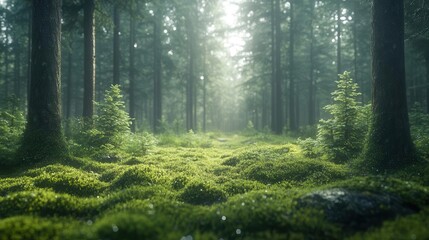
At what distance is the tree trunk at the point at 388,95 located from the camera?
8789 mm

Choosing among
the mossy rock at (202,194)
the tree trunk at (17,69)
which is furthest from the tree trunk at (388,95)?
the tree trunk at (17,69)

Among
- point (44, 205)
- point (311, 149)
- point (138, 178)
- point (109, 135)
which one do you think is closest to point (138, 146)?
point (109, 135)

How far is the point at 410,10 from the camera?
A: 1603 cm

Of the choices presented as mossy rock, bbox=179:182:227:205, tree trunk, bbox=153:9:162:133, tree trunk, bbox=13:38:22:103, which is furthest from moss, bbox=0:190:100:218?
tree trunk, bbox=13:38:22:103

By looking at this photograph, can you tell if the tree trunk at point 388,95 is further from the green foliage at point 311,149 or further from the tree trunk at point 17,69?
the tree trunk at point 17,69

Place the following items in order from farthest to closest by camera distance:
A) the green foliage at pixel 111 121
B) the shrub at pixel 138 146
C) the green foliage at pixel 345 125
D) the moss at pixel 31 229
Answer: the shrub at pixel 138 146 < the green foliage at pixel 111 121 < the green foliage at pixel 345 125 < the moss at pixel 31 229

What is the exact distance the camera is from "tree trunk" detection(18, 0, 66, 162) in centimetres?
1050

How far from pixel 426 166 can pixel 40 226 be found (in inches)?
355

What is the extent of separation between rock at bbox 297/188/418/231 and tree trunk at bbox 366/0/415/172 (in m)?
3.38

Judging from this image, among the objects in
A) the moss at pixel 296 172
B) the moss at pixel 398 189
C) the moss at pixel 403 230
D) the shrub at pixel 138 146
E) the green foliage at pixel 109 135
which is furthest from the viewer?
the shrub at pixel 138 146

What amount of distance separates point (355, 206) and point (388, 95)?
16.4 ft

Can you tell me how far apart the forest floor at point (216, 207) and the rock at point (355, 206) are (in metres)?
0.02

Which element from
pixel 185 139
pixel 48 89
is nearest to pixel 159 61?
pixel 185 139

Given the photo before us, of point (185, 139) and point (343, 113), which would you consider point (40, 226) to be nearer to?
point (343, 113)
